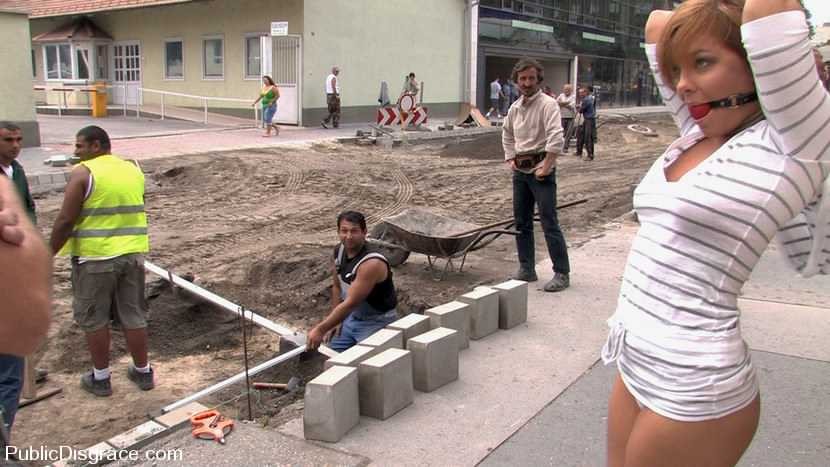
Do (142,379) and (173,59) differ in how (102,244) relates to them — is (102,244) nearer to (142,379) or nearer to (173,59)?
(142,379)

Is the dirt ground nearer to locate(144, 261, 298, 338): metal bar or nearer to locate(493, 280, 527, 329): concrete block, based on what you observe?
locate(144, 261, 298, 338): metal bar

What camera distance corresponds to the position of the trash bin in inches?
984

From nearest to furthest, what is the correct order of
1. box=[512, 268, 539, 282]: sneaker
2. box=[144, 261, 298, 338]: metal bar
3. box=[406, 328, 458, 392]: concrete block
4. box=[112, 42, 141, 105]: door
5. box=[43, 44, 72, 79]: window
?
box=[406, 328, 458, 392]: concrete block < box=[144, 261, 298, 338]: metal bar < box=[512, 268, 539, 282]: sneaker < box=[112, 42, 141, 105]: door < box=[43, 44, 72, 79]: window

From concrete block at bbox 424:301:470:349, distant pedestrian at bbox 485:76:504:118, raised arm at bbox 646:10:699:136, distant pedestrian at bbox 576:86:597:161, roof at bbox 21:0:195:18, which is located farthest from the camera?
distant pedestrian at bbox 485:76:504:118

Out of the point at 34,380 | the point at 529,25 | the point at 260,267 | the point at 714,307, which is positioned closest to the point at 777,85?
the point at 714,307

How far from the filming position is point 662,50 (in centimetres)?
183

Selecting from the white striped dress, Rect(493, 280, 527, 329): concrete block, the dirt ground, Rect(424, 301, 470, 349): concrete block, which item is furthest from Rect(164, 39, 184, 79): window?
the white striped dress

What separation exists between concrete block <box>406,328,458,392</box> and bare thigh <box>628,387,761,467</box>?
2.30 meters

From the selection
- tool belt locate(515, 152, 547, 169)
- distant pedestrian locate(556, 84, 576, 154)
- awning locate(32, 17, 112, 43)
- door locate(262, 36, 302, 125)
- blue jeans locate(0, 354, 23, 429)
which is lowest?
blue jeans locate(0, 354, 23, 429)

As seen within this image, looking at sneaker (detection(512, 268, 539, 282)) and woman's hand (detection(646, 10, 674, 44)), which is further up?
woman's hand (detection(646, 10, 674, 44))

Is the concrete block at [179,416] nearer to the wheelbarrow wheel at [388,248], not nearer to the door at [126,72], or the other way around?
the wheelbarrow wheel at [388,248]

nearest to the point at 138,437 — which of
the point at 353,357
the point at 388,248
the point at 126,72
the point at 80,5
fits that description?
the point at 353,357

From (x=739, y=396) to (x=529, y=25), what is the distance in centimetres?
3382

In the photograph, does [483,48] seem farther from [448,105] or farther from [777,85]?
[777,85]
